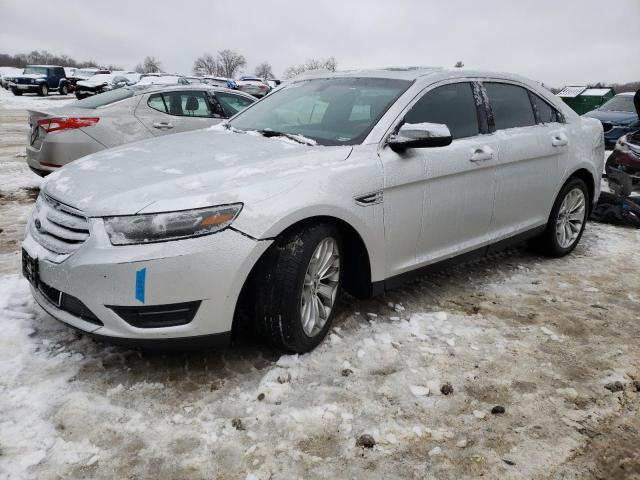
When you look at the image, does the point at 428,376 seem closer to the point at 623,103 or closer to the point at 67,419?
the point at 67,419

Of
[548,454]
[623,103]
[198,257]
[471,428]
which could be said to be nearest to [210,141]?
[198,257]

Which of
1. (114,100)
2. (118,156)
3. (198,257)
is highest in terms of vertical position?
(114,100)

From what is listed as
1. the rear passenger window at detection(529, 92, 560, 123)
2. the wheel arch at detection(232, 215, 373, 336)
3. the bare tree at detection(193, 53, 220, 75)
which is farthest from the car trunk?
the bare tree at detection(193, 53, 220, 75)

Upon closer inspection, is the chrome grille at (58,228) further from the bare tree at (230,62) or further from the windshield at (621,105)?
the bare tree at (230,62)

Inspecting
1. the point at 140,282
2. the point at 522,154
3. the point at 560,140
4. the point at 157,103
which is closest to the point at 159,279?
the point at 140,282

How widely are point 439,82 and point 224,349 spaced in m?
2.26

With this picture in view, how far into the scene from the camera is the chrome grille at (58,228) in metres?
2.58

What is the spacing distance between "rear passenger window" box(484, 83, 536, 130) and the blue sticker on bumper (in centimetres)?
284

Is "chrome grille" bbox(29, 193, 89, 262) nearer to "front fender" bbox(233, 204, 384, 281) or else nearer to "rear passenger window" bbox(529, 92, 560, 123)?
"front fender" bbox(233, 204, 384, 281)

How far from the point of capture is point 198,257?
2471 millimetres

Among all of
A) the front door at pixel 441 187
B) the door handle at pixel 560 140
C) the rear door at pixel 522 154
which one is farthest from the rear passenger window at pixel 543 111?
the front door at pixel 441 187

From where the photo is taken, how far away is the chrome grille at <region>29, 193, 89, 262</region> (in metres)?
2.58

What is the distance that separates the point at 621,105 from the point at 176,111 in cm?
1202

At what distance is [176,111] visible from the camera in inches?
276
